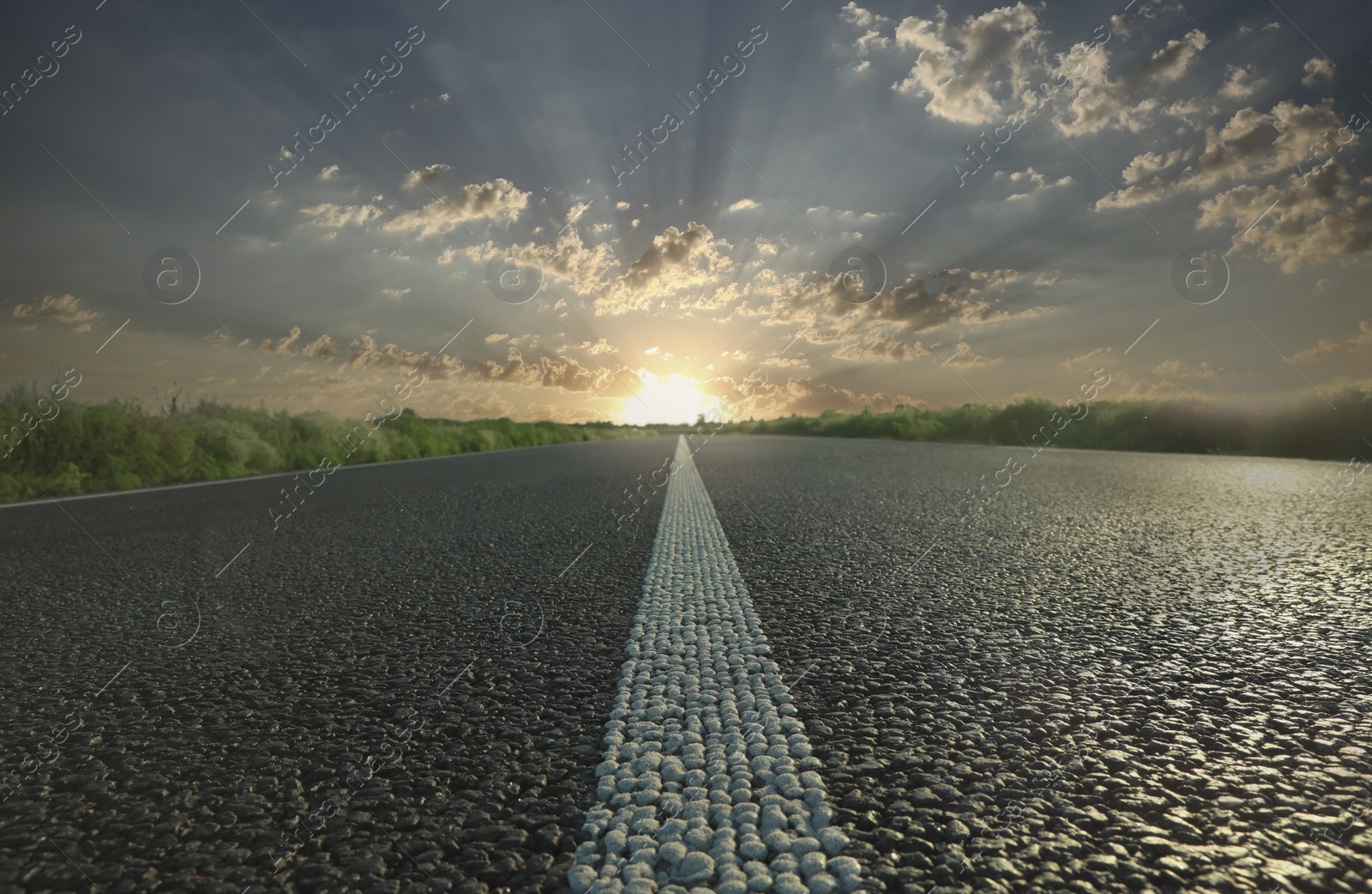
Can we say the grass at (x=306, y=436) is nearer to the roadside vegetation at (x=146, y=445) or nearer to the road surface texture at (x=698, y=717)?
the roadside vegetation at (x=146, y=445)

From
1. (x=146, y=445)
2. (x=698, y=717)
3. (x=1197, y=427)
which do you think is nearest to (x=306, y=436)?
(x=146, y=445)

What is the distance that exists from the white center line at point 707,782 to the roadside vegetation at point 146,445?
9734 millimetres

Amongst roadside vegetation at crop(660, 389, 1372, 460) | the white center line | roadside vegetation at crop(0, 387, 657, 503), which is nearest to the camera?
the white center line

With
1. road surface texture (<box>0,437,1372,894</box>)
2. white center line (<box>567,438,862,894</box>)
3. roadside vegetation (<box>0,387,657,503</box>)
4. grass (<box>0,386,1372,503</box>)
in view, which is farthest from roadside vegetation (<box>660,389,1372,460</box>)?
roadside vegetation (<box>0,387,657,503</box>)

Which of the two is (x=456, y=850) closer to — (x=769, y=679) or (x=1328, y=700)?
(x=769, y=679)

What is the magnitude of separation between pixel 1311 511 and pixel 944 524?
303 cm

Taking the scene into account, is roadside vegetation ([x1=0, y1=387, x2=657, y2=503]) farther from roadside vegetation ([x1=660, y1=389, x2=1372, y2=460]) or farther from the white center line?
roadside vegetation ([x1=660, y1=389, x2=1372, y2=460])

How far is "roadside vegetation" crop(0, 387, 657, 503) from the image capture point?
9625mm

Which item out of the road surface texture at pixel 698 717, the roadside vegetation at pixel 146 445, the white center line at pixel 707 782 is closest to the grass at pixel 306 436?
the roadside vegetation at pixel 146 445

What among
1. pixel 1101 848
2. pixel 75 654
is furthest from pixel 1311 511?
pixel 75 654

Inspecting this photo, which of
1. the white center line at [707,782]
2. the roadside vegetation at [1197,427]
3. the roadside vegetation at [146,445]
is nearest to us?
the white center line at [707,782]

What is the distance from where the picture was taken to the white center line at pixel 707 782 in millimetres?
1204

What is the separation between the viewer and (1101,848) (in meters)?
1.27

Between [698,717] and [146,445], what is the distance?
12.2 meters
